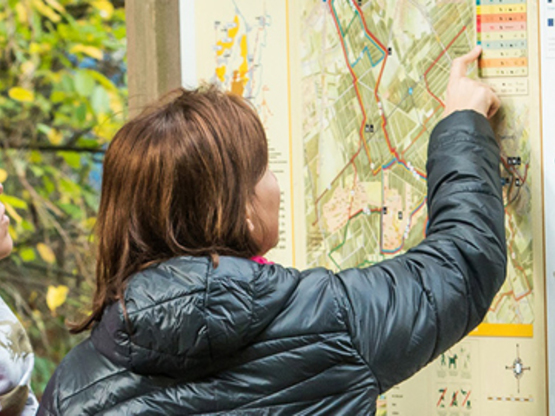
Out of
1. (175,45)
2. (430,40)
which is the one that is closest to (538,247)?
(430,40)

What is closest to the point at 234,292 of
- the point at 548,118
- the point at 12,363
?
the point at 12,363

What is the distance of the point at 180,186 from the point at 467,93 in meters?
0.60

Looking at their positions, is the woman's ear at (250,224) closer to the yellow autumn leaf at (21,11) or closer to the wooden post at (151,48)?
the wooden post at (151,48)

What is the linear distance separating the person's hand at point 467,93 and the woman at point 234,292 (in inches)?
5.2

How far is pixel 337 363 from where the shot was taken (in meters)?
1.08

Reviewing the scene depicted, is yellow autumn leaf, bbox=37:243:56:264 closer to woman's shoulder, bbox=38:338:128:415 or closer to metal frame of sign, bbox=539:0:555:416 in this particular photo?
woman's shoulder, bbox=38:338:128:415

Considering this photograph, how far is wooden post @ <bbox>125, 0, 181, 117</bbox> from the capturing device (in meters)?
1.67

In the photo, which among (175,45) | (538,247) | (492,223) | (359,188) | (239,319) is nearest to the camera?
(239,319)

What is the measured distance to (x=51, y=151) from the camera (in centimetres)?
344

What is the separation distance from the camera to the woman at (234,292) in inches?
40.7

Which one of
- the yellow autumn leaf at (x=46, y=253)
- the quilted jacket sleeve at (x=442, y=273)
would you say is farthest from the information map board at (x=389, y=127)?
the yellow autumn leaf at (x=46, y=253)

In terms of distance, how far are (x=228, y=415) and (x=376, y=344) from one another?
0.24 meters

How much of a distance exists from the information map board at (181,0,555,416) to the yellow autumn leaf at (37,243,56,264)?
207cm

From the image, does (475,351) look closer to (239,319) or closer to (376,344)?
(376,344)
